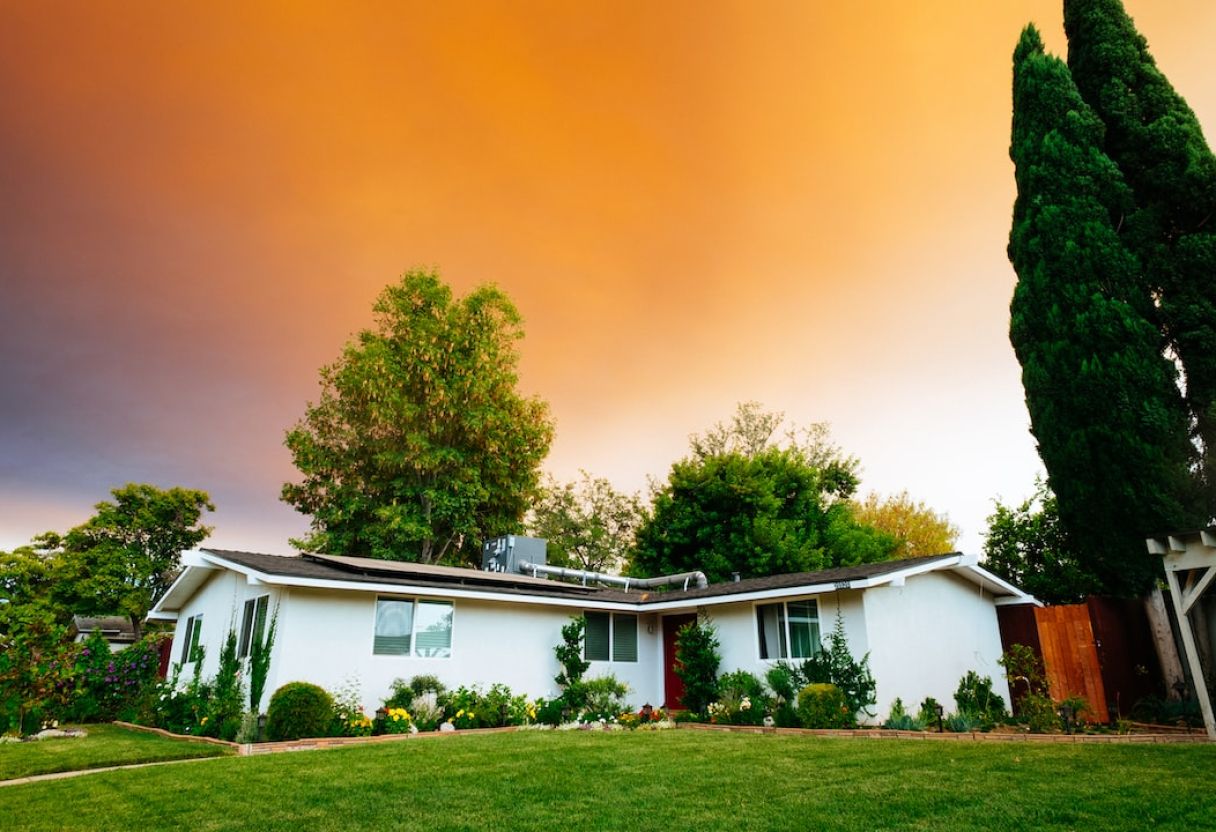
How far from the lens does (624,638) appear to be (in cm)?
1741

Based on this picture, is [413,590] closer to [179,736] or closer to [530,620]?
[530,620]

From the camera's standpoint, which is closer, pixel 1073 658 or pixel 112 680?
pixel 1073 658

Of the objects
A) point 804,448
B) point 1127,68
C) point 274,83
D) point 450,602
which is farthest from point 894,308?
point 804,448

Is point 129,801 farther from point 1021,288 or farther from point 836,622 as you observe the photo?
point 1021,288

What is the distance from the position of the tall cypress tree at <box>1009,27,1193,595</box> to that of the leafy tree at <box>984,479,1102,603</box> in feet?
18.2

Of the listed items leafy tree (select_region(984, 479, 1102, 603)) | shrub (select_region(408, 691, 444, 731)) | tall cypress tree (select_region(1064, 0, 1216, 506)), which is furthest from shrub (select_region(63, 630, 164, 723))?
leafy tree (select_region(984, 479, 1102, 603))

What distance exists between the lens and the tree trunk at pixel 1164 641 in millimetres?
12984

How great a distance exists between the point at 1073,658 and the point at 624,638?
986 cm

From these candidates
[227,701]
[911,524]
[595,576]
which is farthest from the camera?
[911,524]

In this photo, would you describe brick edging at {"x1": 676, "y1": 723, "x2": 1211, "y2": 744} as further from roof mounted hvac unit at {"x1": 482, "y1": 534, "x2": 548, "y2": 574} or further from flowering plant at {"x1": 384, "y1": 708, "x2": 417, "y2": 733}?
roof mounted hvac unit at {"x1": 482, "y1": 534, "x2": 548, "y2": 574}

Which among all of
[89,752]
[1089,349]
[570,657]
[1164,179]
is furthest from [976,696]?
[89,752]

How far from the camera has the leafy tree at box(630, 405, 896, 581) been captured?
27.8 metres

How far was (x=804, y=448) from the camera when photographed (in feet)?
119

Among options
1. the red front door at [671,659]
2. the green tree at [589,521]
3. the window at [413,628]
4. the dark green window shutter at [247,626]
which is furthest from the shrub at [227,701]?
the green tree at [589,521]
